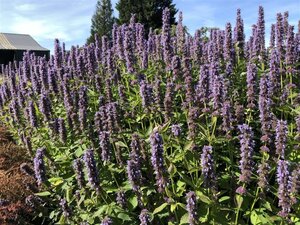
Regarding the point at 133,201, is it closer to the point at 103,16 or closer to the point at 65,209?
the point at 65,209

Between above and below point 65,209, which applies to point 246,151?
above

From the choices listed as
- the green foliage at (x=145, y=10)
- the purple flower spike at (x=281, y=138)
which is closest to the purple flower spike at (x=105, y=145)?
the purple flower spike at (x=281, y=138)

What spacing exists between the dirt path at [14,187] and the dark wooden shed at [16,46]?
50.3 m

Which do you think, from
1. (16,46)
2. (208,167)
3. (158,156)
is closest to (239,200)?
(208,167)

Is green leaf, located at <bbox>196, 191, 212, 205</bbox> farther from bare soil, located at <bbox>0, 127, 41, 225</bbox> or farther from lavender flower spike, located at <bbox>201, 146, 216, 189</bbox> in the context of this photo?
bare soil, located at <bbox>0, 127, 41, 225</bbox>

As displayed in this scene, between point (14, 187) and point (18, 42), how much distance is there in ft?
229

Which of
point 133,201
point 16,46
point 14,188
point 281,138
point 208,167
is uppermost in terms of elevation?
point 16,46

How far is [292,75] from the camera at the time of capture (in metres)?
6.65

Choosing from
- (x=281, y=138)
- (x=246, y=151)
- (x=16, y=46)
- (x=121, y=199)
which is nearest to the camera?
(x=246, y=151)

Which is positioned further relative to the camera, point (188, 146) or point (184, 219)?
point (188, 146)

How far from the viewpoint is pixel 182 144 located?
5352mm

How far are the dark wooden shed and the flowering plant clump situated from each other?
51603 mm

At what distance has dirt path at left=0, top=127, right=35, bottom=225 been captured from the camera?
19.0 ft

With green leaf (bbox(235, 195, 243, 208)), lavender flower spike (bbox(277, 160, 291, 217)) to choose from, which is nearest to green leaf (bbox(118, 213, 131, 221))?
green leaf (bbox(235, 195, 243, 208))
